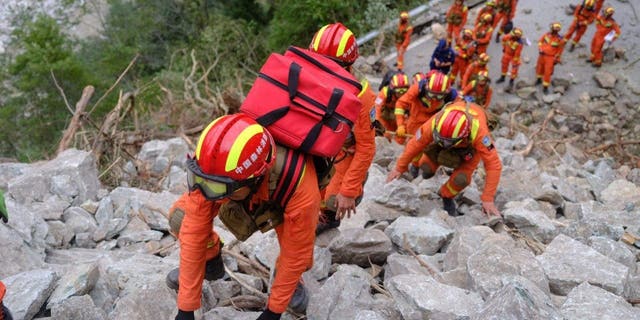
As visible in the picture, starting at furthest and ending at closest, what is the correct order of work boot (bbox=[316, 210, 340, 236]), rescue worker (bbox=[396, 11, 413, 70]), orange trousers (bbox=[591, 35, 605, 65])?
orange trousers (bbox=[591, 35, 605, 65])
rescue worker (bbox=[396, 11, 413, 70])
work boot (bbox=[316, 210, 340, 236])

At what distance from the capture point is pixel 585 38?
1372cm

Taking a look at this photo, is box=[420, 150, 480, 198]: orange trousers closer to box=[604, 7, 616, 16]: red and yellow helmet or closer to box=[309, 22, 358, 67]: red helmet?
box=[309, 22, 358, 67]: red helmet

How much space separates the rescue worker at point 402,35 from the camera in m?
12.1

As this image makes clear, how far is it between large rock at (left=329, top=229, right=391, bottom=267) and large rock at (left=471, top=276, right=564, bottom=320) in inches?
51.9

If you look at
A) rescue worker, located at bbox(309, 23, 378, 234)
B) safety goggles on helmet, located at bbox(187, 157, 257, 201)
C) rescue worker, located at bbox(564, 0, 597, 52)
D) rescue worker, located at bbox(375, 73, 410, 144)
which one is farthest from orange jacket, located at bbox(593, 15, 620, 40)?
safety goggles on helmet, located at bbox(187, 157, 257, 201)

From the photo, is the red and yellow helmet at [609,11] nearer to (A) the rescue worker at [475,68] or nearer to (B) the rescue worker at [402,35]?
(A) the rescue worker at [475,68]

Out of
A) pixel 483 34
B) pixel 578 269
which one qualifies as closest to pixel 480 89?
pixel 483 34

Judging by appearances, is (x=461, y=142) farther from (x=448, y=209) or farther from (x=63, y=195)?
(x=63, y=195)

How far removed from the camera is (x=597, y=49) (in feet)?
40.9

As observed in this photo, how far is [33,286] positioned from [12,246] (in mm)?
651

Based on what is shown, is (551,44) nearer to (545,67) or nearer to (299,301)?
(545,67)

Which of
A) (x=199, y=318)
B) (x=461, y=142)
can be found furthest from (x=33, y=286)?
(x=461, y=142)

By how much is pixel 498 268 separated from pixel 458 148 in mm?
2269

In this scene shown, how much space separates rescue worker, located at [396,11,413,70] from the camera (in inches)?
478
